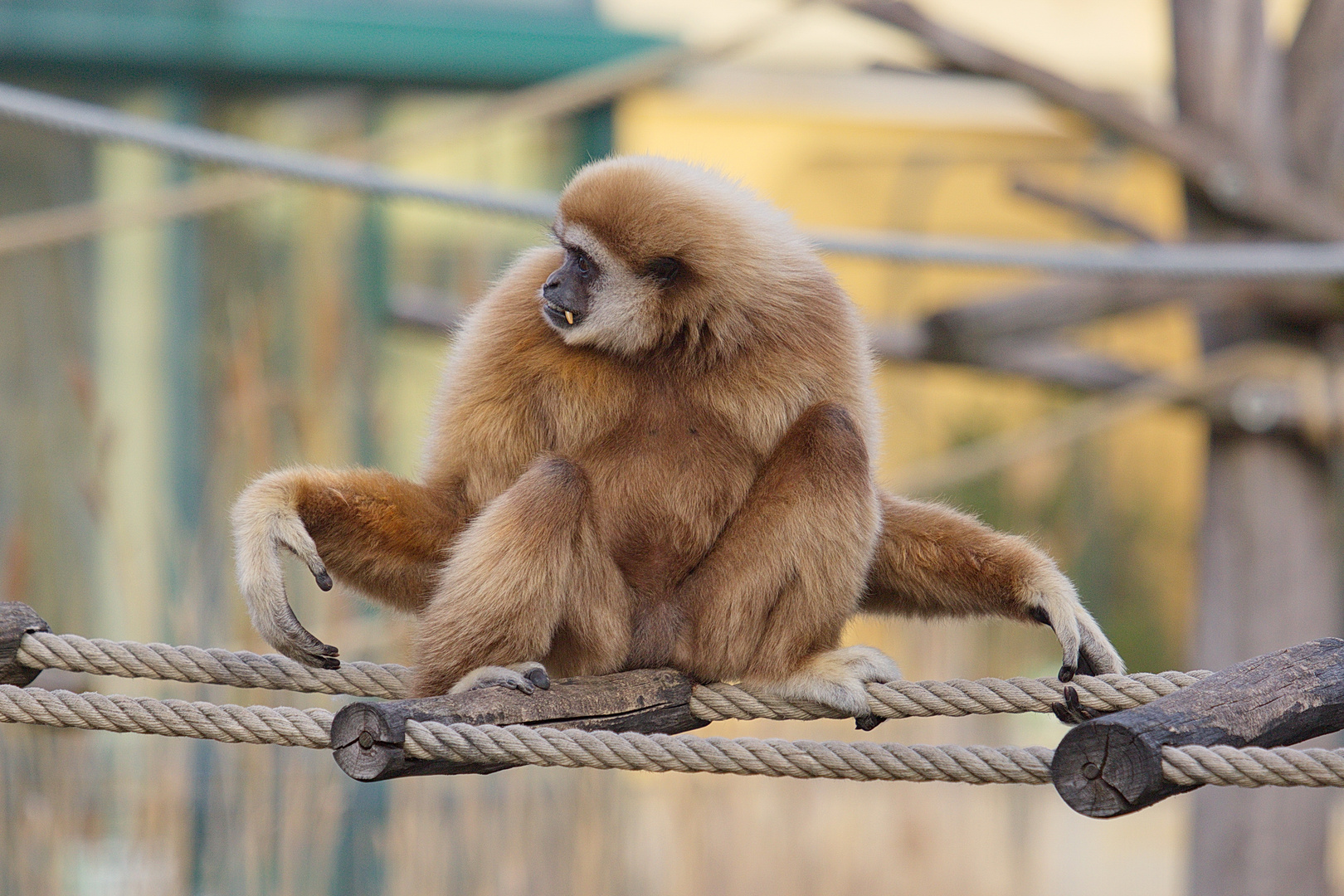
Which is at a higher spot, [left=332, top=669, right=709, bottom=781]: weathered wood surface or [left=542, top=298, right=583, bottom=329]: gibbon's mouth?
[left=542, top=298, right=583, bottom=329]: gibbon's mouth

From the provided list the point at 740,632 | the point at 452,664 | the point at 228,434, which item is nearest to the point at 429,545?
the point at 452,664

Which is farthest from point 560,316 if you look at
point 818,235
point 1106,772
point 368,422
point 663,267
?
point 368,422

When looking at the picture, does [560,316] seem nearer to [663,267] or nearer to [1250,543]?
[663,267]

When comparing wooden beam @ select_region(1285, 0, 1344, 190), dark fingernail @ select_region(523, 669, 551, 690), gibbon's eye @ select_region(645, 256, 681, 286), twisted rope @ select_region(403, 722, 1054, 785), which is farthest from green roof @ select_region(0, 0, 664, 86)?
twisted rope @ select_region(403, 722, 1054, 785)

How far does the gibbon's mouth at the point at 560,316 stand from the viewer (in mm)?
2510

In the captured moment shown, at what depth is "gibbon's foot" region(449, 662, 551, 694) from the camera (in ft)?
7.28

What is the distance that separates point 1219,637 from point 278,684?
13.2 feet

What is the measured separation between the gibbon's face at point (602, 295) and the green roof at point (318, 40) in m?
4.78

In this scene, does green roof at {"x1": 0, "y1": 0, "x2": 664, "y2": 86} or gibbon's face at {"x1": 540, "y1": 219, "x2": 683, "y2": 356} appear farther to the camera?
green roof at {"x1": 0, "y1": 0, "x2": 664, "y2": 86}

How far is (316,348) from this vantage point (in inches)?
182

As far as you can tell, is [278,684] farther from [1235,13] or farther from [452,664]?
[1235,13]

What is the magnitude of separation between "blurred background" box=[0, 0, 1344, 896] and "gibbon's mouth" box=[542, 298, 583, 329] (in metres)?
1.14

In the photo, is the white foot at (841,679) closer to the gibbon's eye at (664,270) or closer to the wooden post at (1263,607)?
the gibbon's eye at (664,270)

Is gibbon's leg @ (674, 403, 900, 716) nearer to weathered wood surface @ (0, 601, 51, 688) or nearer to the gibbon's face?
the gibbon's face
